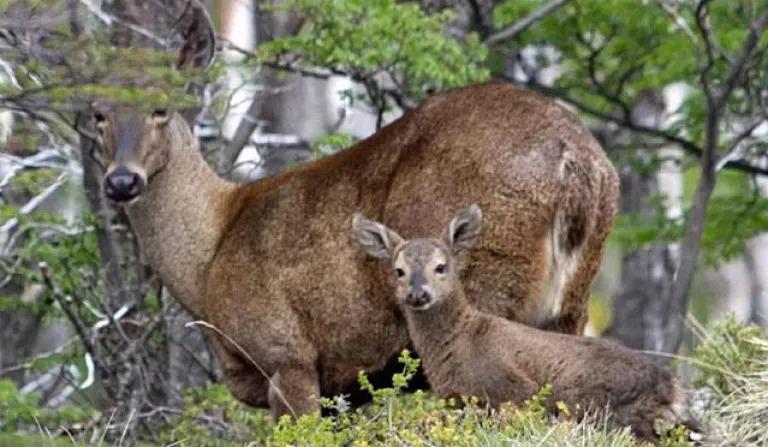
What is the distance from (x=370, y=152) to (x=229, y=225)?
1.04 meters

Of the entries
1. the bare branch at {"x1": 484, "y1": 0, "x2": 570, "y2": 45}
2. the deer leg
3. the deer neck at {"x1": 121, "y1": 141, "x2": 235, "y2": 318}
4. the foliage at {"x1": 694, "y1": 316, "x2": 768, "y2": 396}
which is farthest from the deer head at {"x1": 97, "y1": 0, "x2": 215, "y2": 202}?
the bare branch at {"x1": 484, "y1": 0, "x2": 570, "y2": 45}

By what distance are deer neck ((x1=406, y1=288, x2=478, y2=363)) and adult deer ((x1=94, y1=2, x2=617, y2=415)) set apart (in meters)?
0.31

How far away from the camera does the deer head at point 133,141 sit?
1159cm

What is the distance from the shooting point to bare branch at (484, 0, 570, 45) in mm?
16547

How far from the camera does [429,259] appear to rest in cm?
1078

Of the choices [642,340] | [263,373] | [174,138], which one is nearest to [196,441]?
[263,373]

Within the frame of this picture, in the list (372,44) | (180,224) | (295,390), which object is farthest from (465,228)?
(372,44)

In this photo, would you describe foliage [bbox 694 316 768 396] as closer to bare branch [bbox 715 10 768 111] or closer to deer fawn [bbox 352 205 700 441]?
deer fawn [bbox 352 205 700 441]

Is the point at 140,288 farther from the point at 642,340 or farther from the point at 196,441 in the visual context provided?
the point at 642,340

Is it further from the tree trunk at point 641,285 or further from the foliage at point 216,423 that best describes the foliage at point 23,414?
the tree trunk at point 641,285

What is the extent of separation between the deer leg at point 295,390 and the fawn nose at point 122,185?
1294 mm

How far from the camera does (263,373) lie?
11.6m

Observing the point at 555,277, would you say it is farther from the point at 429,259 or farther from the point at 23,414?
the point at 23,414

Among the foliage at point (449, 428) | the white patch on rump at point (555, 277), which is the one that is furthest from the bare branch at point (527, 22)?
the foliage at point (449, 428)
